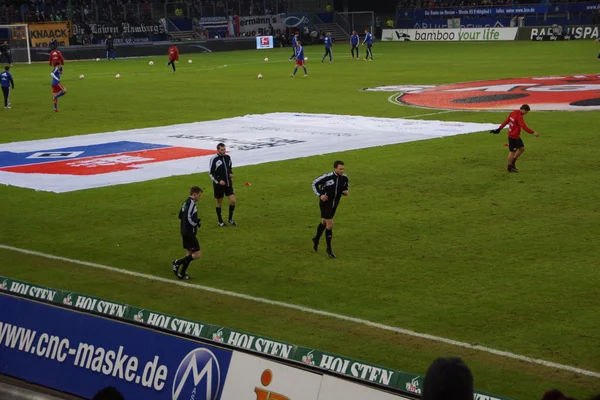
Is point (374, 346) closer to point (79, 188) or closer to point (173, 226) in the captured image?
point (173, 226)

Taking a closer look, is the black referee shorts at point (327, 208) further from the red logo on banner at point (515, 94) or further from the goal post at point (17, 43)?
the goal post at point (17, 43)

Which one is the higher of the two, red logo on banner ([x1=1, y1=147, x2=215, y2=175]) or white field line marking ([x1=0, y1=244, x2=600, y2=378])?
white field line marking ([x1=0, y1=244, x2=600, y2=378])

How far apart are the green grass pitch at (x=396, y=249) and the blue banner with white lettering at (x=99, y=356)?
2692 millimetres

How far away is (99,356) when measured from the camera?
11.2 m

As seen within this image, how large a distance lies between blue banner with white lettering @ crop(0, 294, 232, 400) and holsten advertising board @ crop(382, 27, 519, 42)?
77.6m

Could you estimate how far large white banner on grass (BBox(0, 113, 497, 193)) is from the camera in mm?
26594

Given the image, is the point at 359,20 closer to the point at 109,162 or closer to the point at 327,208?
the point at 109,162

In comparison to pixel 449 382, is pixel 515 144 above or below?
below

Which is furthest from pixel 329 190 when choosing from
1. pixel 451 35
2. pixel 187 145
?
pixel 451 35

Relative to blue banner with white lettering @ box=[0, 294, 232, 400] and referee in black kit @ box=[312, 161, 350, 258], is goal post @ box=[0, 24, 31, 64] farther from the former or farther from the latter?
blue banner with white lettering @ box=[0, 294, 232, 400]

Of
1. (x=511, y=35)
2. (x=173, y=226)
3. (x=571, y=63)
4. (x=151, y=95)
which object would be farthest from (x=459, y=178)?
(x=511, y=35)

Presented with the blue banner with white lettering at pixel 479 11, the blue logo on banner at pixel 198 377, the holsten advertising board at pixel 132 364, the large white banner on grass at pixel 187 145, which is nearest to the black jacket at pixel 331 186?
the holsten advertising board at pixel 132 364

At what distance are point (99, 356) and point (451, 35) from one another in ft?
267

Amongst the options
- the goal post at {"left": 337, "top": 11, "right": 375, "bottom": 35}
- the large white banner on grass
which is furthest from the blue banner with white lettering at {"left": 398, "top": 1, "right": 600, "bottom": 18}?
the large white banner on grass
